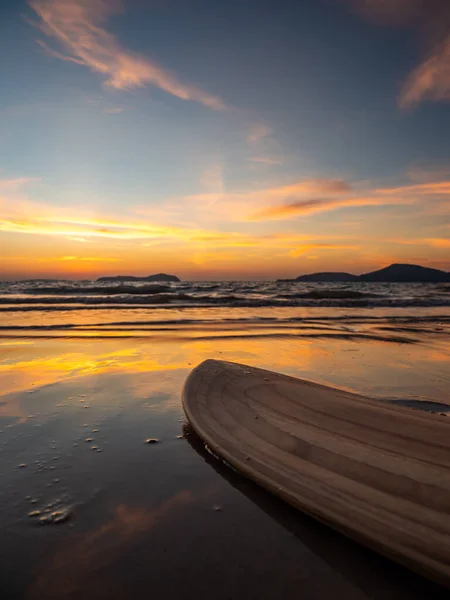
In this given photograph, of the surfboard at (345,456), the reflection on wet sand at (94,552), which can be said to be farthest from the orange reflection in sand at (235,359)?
the reflection on wet sand at (94,552)

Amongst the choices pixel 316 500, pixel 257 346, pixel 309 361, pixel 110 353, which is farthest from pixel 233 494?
pixel 257 346

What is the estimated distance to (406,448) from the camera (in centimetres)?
216

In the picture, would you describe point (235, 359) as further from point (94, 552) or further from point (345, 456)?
point (94, 552)

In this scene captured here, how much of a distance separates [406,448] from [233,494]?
976mm

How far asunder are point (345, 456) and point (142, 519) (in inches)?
42.7

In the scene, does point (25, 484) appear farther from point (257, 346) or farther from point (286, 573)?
point (257, 346)

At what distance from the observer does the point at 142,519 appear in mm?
1815

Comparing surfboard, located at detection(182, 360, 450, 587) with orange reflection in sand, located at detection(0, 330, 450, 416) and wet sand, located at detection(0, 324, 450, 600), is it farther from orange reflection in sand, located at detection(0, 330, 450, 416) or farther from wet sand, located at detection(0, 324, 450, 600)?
orange reflection in sand, located at detection(0, 330, 450, 416)

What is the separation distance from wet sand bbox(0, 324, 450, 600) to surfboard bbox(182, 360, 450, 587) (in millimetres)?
83

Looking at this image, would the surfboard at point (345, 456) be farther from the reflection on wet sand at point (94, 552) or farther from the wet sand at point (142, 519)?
the reflection on wet sand at point (94, 552)

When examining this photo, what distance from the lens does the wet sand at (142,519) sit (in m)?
1.43

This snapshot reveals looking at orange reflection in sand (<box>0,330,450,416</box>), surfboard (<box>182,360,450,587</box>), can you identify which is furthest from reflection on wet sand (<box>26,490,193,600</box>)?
orange reflection in sand (<box>0,330,450,416</box>)

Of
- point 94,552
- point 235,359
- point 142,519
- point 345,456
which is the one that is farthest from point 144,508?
point 235,359

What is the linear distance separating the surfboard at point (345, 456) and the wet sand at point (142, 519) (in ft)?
0.27
